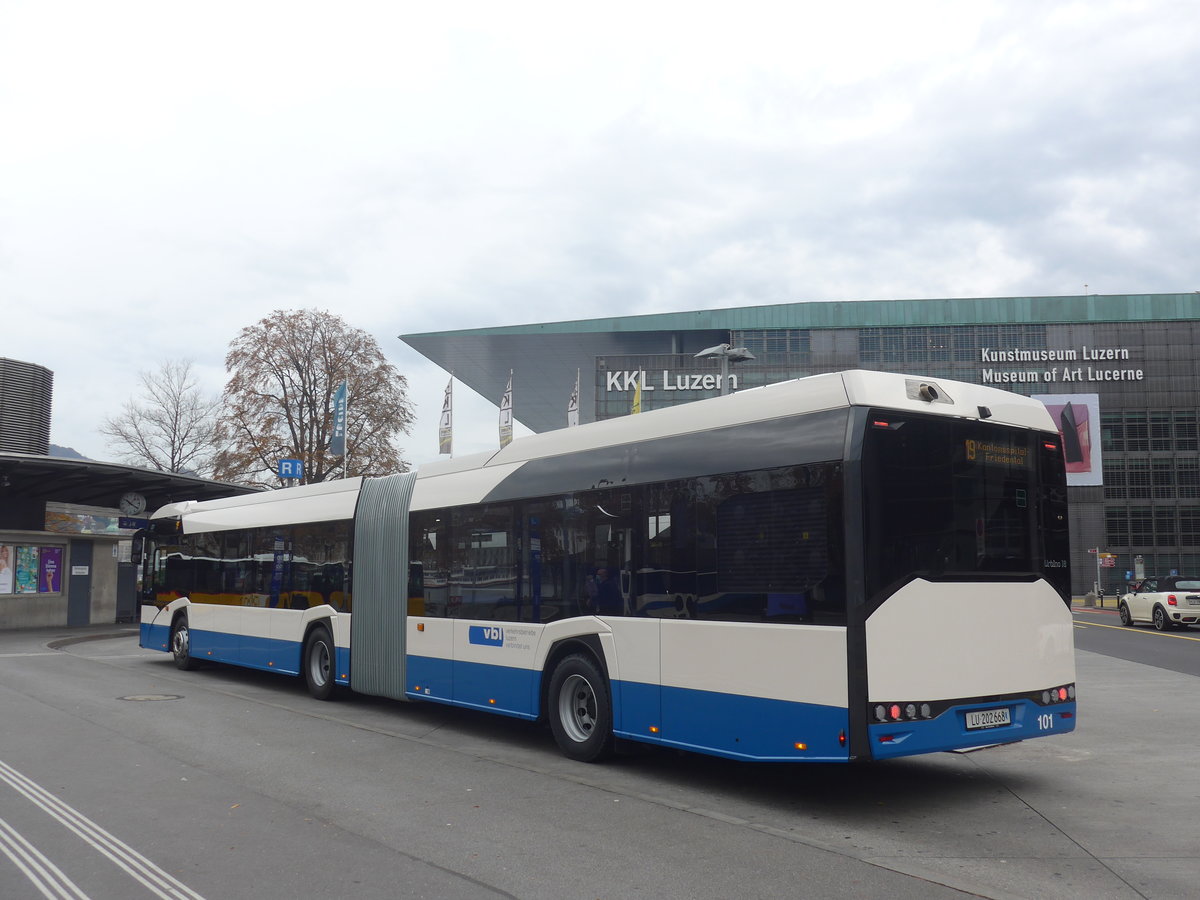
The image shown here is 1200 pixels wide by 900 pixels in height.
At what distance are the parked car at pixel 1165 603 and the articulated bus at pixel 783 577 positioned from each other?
24798mm

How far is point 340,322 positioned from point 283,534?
33.7 meters

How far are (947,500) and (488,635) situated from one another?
5159 millimetres

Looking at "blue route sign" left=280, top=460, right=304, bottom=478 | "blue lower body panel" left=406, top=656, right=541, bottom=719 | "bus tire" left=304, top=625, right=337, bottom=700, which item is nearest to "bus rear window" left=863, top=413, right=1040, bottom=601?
"blue lower body panel" left=406, top=656, right=541, bottom=719

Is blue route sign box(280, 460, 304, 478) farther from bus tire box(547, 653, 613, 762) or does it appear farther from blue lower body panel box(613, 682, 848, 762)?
blue lower body panel box(613, 682, 848, 762)

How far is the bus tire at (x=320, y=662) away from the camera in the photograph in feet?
46.6

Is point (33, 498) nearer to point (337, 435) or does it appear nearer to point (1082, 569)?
point (337, 435)

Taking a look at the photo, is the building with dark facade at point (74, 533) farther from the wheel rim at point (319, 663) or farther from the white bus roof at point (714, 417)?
the white bus roof at point (714, 417)

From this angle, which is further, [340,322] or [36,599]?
[340,322]

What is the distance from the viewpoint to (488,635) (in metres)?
11.0

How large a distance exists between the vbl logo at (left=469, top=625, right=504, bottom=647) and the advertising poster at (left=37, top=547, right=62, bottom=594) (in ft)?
82.4

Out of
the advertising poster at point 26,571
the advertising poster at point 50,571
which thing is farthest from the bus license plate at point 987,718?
the advertising poster at point 50,571

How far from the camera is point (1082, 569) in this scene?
7250 cm

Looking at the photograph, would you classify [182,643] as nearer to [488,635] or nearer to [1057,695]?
[488,635]

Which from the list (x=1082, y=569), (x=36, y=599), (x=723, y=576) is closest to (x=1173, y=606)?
(x=723, y=576)
